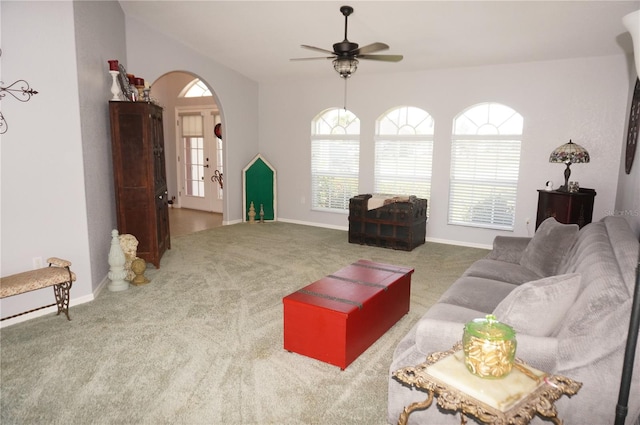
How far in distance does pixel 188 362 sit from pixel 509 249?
9.32ft

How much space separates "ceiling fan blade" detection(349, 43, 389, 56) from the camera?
12.4 feet

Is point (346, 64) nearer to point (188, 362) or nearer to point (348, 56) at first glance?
point (348, 56)

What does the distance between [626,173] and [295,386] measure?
13.9ft

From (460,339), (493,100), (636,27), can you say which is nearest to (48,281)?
(460,339)

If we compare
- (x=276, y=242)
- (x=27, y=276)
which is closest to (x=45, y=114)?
(x=27, y=276)

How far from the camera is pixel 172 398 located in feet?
7.84

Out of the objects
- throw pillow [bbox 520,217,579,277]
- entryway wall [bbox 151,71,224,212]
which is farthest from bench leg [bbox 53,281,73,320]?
entryway wall [bbox 151,71,224,212]

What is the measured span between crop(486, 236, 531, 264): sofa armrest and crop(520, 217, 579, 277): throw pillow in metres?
0.26

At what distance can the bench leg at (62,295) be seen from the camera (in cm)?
337

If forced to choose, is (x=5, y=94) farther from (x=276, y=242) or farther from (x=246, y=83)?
(x=246, y=83)

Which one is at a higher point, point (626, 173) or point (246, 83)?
point (246, 83)

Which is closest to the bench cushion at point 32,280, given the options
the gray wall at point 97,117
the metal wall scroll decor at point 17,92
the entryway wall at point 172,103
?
the gray wall at point 97,117

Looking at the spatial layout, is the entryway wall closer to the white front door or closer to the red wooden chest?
the white front door

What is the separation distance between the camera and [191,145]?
9000 mm
